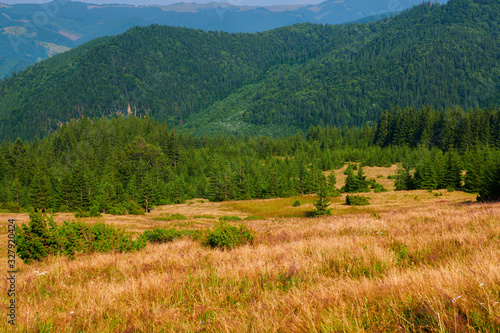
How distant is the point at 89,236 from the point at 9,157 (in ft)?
444

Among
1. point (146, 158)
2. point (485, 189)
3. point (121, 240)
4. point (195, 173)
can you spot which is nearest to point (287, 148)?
point (195, 173)

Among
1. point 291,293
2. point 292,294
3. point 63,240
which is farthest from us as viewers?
point 63,240

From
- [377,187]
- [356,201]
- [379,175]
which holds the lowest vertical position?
[379,175]

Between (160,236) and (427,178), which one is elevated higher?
(160,236)

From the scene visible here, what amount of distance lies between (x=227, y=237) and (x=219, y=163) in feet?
357

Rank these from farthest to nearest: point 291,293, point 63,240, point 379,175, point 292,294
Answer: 1. point 379,175
2. point 63,240
3. point 291,293
4. point 292,294

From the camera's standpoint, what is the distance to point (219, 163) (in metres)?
118

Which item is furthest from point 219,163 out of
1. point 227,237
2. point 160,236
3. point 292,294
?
point 292,294

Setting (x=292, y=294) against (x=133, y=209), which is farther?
(x=133, y=209)

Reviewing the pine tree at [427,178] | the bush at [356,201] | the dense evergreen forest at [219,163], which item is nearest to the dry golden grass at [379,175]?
the dense evergreen forest at [219,163]

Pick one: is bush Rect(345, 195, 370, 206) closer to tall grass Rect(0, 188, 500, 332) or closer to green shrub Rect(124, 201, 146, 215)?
green shrub Rect(124, 201, 146, 215)

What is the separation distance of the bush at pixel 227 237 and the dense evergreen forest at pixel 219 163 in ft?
107

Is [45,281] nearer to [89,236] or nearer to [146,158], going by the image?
[89,236]

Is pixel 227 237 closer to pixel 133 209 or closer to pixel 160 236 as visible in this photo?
pixel 160 236
